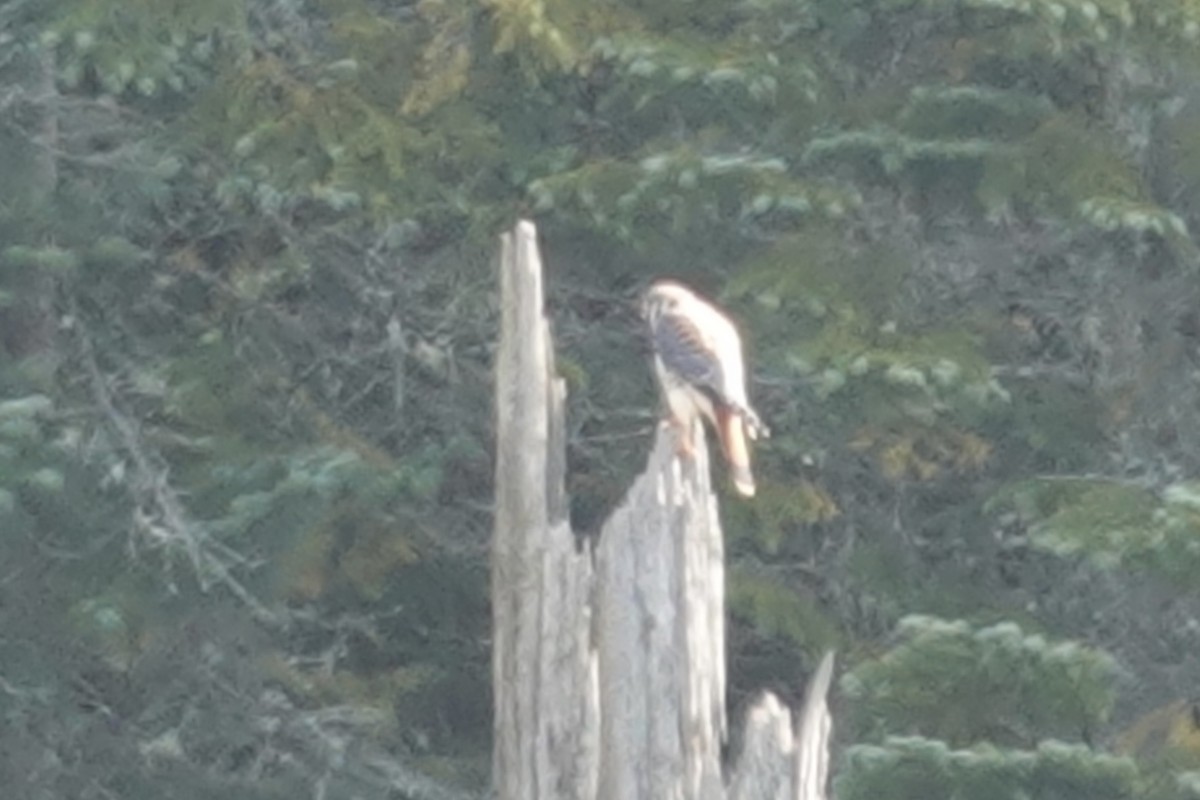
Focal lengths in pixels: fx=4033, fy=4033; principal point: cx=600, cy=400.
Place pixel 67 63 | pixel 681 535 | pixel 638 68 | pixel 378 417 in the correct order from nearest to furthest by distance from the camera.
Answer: pixel 681 535 < pixel 638 68 < pixel 67 63 < pixel 378 417

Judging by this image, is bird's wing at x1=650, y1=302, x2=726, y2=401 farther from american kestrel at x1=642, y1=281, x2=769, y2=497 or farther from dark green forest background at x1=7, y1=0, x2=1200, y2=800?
dark green forest background at x1=7, y1=0, x2=1200, y2=800

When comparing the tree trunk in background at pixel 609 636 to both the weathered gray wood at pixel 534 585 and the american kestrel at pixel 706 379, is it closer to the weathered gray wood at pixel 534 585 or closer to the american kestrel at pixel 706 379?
the weathered gray wood at pixel 534 585

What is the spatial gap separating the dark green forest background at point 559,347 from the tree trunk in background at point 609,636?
14.0ft

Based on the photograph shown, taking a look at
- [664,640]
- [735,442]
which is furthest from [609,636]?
[735,442]

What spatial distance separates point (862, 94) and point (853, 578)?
5.43 ft

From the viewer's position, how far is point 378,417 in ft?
45.5

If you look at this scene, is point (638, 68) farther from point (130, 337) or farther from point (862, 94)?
point (130, 337)

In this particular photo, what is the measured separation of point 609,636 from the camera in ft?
22.9

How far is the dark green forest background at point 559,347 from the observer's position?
39.9 ft

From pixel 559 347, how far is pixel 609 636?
248 inches

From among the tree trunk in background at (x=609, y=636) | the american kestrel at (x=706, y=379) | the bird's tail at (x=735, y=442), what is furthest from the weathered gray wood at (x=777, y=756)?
the bird's tail at (x=735, y=442)

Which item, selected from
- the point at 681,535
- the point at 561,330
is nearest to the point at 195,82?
the point at 561,330

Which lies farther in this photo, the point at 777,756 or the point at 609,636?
the point at 609,636

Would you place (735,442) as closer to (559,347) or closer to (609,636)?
(609,636)
